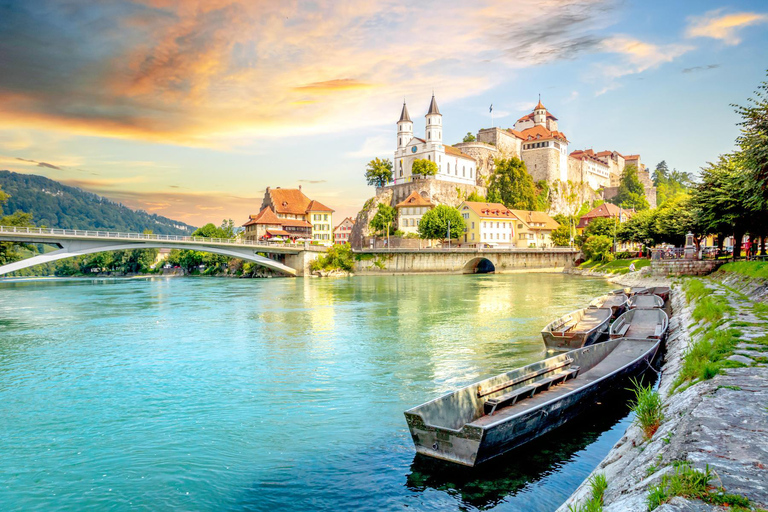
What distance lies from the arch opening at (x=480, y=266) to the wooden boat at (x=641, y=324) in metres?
67.8

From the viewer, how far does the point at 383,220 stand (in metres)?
105

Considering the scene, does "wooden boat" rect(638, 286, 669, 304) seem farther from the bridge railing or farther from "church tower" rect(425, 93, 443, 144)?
"church tower" rect(425, 93, 443, 144)

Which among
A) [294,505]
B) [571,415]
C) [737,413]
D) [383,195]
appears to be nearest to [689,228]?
[571,415]

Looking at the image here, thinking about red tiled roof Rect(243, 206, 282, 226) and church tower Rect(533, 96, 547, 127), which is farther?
church tower Rect(533, 96, 547, 127)

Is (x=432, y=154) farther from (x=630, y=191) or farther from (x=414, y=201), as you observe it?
(x=630, y=191)

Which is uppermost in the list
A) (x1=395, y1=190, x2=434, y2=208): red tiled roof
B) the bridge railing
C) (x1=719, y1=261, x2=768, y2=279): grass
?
(x1=395, y1=190, x2=434, y2=208): red tiled roof

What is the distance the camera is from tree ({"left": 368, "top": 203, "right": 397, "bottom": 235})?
344 feet

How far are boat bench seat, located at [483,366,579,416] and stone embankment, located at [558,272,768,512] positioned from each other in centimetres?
258

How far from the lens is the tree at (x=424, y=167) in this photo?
11000 cm

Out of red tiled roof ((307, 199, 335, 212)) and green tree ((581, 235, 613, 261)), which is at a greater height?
red tiled roof ((307, 199, 335, 212))

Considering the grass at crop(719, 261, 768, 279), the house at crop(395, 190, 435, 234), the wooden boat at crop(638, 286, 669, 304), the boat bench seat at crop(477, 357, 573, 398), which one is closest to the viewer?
the boat bench seat at crop(477, 357, 573, 398)

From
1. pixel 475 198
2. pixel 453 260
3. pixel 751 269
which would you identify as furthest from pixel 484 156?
pixel 751 269

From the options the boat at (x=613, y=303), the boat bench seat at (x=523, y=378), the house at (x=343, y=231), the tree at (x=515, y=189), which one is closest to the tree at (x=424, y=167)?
the tree at (x=515, y=189)

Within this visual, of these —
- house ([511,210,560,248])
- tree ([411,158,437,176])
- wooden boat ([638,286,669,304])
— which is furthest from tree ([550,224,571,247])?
wooden boat ([638,286,669,304])
